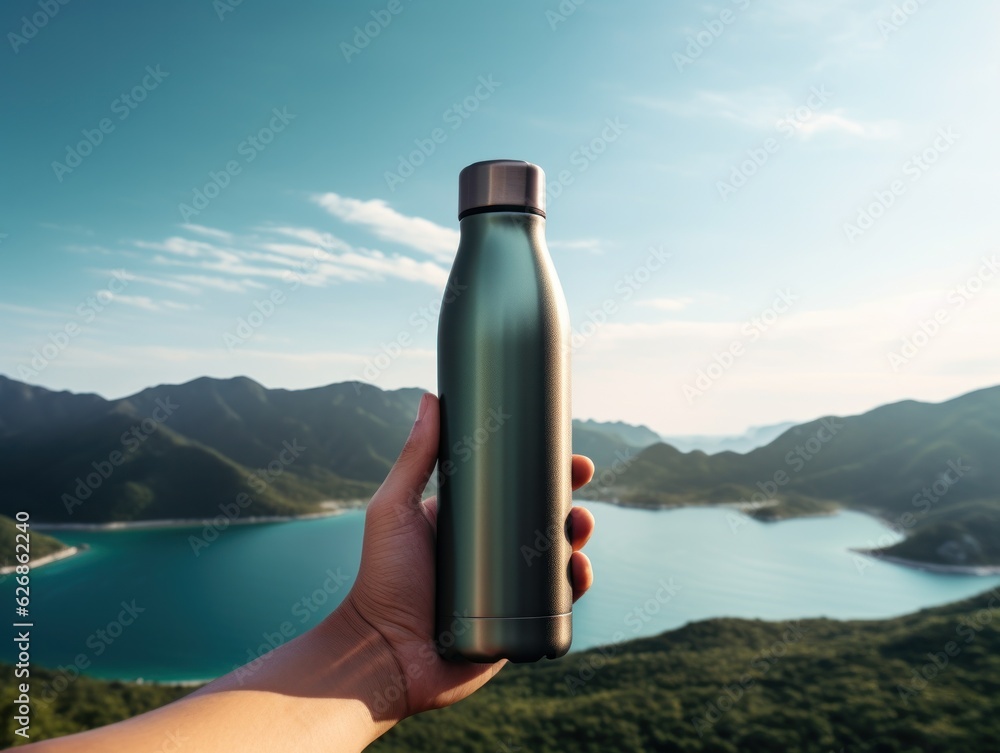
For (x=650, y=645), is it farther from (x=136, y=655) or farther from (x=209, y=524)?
(x=209, y=524)

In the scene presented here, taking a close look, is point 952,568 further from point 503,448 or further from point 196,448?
point 196,448

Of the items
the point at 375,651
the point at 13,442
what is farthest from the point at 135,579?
the point at 375,651

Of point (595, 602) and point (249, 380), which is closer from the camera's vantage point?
point (595, 602)

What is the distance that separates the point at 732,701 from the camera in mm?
20219

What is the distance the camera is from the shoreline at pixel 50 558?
6226 cm

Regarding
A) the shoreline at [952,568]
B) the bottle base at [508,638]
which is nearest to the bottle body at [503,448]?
the bottle base at [508,638]

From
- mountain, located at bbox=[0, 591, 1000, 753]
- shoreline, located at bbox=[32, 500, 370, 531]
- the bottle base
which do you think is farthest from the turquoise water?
the bottle base

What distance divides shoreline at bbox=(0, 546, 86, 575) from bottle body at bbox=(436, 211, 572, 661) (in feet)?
239

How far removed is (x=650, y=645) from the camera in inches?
Result: 1158

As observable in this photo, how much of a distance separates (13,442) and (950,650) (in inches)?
4125

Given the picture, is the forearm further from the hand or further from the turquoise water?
the turquoise water

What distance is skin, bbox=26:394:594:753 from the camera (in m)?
1.99

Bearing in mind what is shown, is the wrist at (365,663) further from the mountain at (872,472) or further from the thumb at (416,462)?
the mountain at (872,472)

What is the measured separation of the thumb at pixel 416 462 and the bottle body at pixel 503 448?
3.8 inches
